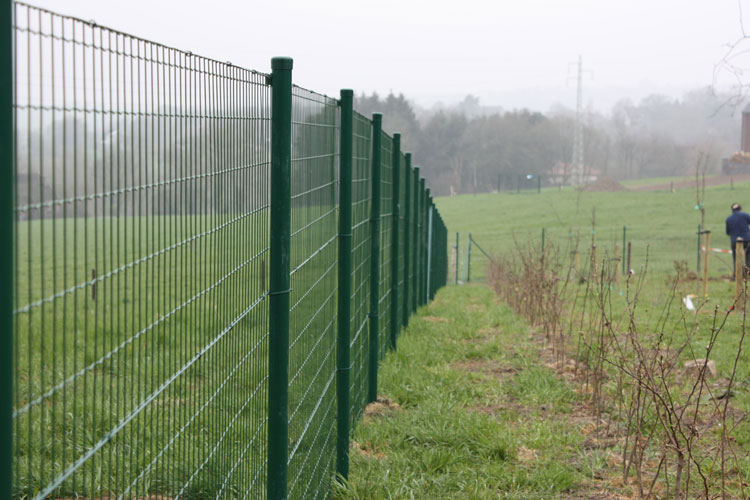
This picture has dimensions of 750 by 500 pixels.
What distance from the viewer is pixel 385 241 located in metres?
7.74

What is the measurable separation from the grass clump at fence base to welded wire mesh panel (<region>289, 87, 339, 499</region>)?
0.48m

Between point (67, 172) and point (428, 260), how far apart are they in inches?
522

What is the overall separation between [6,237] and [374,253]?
498cm

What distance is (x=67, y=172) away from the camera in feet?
4.49

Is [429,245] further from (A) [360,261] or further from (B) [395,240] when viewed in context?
(A) [360,261]

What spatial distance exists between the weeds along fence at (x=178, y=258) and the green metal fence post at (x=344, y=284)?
0.01 m

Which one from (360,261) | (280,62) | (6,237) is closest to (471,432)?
(360,261)

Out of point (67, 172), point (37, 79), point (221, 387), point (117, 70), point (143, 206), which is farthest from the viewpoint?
point (221, 387)

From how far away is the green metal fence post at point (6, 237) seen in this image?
1107mm

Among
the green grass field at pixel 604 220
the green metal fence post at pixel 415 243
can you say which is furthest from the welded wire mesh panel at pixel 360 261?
the green grass field at pixel 604 220

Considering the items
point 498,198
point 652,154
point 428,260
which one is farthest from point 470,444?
point 652,154

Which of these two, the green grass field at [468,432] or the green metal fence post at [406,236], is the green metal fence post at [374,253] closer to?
the green grass field at [468,432]

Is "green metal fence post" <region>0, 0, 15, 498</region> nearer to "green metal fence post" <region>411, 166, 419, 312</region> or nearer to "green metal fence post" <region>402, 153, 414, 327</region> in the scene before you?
"green metal fence post" <region>402, 153, 414, 327</region>

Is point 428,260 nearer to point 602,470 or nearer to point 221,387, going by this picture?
point 602,470
